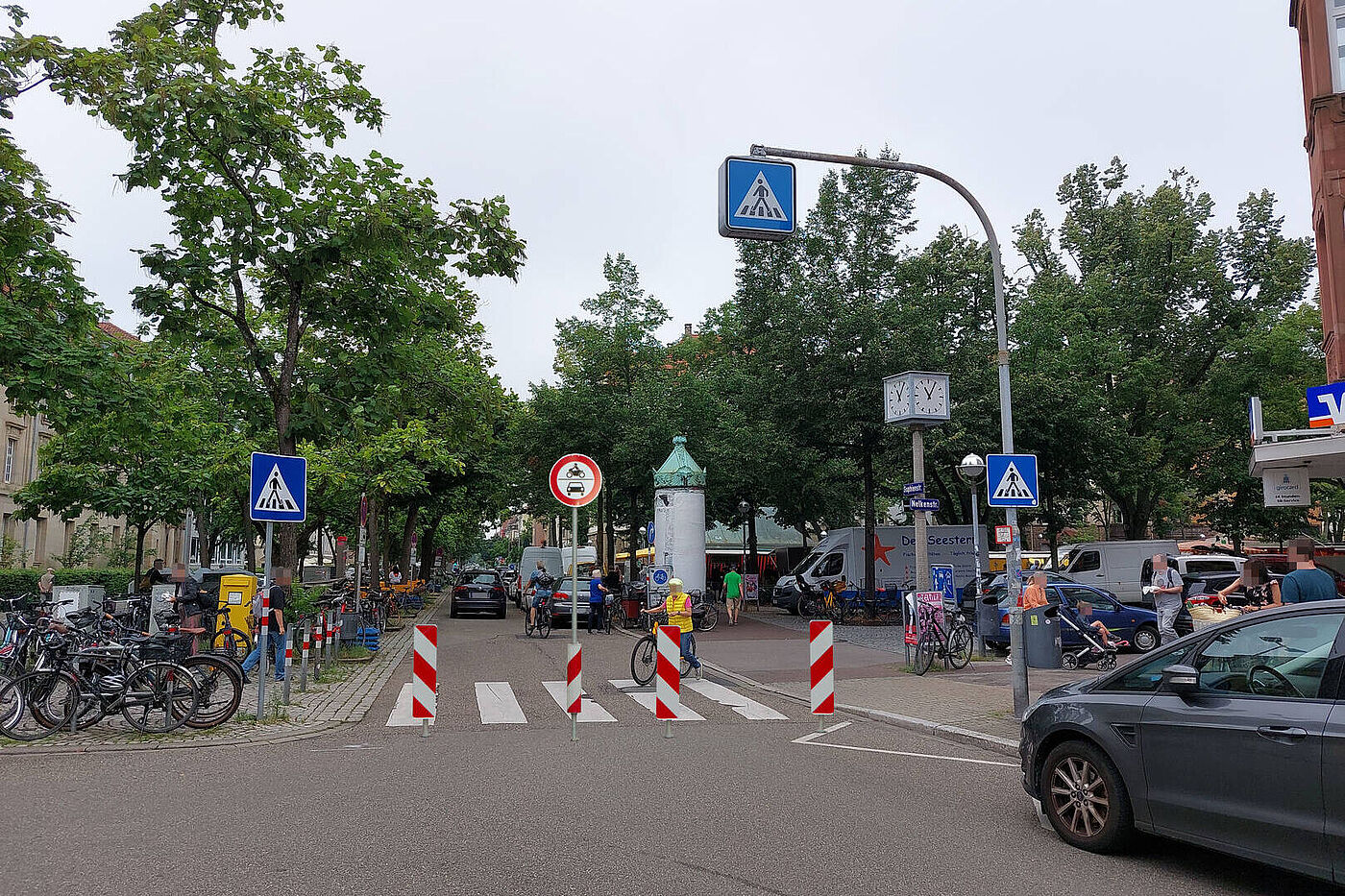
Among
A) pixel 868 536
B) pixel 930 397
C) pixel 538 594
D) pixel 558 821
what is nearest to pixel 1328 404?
pixel 930 397

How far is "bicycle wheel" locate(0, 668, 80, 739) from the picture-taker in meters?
9.41

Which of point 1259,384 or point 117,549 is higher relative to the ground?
point 1259,384

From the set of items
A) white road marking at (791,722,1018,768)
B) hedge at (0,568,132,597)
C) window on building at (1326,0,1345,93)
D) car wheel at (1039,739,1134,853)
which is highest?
window on building at (1326,0,1345,93)

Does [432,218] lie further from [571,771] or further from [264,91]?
[571,771]

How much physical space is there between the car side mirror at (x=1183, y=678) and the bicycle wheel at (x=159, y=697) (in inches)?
358

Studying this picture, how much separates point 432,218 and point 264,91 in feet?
9.11

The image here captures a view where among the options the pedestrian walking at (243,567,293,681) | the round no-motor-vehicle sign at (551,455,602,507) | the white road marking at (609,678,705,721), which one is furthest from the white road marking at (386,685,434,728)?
the round no-motor-vehicle sign at (551,455,602,507)

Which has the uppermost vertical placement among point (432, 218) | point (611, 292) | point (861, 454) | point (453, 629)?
point (611, 292)

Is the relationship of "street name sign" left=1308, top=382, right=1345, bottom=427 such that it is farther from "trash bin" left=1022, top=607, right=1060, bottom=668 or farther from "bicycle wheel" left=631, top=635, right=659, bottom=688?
"bicycle wheel" left=631, top=635, right=659, bottom=688

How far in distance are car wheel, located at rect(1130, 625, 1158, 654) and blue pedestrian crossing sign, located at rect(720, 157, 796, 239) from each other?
552 inches

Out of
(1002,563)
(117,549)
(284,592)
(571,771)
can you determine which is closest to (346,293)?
(284,592)

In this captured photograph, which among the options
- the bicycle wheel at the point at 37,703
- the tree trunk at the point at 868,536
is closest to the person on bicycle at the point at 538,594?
the tree trunk at the point at 868,536

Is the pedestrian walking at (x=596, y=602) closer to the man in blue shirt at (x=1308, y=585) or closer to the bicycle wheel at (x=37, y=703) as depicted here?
the bicycle wheel at (x=37, y=703)

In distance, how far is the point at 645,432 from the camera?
3048 cm
